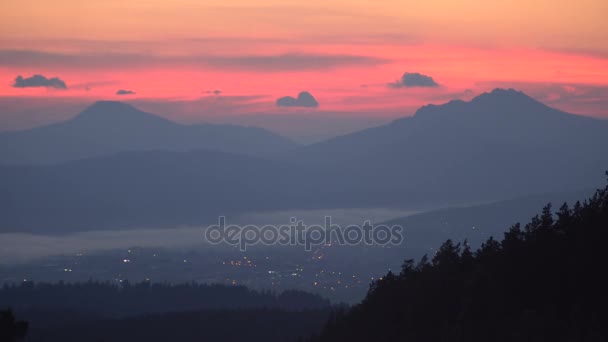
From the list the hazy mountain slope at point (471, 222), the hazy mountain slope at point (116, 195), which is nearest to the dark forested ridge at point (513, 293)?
the hazy mountain slope at point (471, 222)

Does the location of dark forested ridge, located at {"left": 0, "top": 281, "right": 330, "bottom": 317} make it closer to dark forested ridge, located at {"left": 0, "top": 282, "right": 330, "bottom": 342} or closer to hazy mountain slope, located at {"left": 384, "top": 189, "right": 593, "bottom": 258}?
dark forested ridge, located at {"left": 0, "top": 282, "right": 330, "bottom": 342}

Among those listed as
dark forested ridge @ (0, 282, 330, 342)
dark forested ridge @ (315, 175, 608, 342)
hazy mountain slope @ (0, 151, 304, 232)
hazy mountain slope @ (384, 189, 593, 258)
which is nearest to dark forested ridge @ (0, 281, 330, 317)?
dark forested ridge @ (0, 282, 330, 342)

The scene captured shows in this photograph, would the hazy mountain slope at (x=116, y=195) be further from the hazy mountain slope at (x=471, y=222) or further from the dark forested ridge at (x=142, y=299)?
the dark forested ridge at (x=142, y=299)

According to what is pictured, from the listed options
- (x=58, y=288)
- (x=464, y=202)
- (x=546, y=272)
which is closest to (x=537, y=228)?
(x=546, y=272)

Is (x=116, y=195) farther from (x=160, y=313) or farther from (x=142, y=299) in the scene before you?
(x=160, y=313)

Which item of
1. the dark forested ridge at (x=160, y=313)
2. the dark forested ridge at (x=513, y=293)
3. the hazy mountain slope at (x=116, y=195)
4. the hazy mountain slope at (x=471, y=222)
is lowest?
the dark forested ridge at (x=160, y=313)

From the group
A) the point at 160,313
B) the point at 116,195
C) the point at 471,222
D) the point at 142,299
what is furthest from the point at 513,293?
the point at 116,195

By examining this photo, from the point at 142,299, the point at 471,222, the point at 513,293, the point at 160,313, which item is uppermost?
the point at 471,222

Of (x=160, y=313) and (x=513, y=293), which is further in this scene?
(x=160, y=313)
